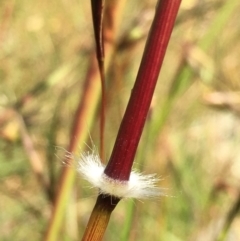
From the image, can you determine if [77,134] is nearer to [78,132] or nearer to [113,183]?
[78,132]

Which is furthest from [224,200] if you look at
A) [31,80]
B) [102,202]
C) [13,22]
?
[102,202]

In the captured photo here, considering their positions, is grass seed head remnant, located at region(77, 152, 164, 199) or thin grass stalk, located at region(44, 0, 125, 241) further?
thin grass stalk, located at region(44, 0, 125, 241)

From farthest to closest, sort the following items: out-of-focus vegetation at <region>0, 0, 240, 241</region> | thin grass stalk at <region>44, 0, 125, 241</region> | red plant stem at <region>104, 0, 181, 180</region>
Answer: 1. out-of-focus vegetation at <region>0, 0, 240, 241</region>
2. thin grass stalk at <region>44, 0, 125, 241</region>
3. red plant stem at <region>104, 0, 181, 180</region>

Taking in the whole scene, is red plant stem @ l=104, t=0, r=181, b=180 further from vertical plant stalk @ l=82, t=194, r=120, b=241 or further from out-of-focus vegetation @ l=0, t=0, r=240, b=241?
out-of-focus vegetation @ l=0, t=0, r=240, b=241

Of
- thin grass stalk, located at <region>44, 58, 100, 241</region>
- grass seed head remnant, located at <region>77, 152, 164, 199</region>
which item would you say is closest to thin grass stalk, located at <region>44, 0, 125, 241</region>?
thin grass stalk, located at <region>44, 58, 100, 241</region>

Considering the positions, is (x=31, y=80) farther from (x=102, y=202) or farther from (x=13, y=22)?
(x=102, y=202)

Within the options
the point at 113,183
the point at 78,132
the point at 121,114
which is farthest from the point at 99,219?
the point at 121,114
